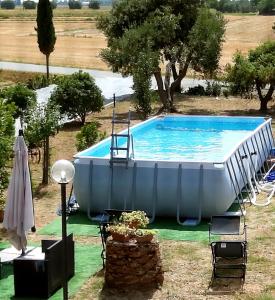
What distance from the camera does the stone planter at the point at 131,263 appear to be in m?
9.83

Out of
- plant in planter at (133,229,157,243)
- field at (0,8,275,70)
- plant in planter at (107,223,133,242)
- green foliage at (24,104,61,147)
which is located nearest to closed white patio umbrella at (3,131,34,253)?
plant in planter at (107,223,133,242)

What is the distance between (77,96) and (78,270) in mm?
14083

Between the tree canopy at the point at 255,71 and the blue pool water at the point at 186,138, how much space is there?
5006 millimetres

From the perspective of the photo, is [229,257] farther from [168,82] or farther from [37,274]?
[168,82]

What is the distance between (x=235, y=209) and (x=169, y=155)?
2.79 m

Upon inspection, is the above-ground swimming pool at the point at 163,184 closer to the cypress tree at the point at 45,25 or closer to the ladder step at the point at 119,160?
the ladder step at the point at 119,160

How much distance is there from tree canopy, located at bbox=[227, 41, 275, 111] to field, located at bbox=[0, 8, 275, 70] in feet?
52.9

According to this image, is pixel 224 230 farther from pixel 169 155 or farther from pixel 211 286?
pixel 169 155

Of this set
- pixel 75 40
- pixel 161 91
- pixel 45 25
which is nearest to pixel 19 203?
pixel 161 91

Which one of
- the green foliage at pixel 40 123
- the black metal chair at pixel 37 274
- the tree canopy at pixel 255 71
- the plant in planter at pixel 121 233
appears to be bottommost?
the black metal chair at pixel 37 274

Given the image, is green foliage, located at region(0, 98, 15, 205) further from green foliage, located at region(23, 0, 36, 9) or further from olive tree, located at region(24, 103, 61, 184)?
green foliage, located at region(23, 0, 36, 9)

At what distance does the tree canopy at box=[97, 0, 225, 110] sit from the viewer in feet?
88.7

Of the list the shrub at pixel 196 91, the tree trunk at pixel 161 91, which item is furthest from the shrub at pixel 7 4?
the tree trunk at pixel 161 91

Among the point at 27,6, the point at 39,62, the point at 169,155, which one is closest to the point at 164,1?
the point at 169,155
